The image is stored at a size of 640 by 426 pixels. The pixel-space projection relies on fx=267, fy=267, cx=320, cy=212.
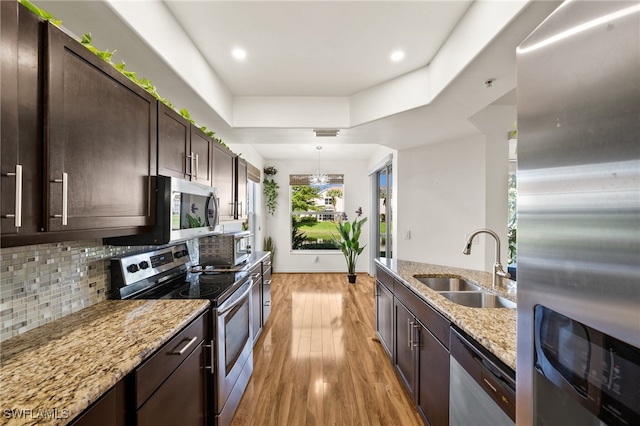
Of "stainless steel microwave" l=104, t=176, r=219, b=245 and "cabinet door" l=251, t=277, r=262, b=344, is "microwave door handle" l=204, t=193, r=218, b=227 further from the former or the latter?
"cabinet door" l=251, t=277, r=262, b=344

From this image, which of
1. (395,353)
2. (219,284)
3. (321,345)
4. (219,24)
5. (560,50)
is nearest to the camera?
(560,50)

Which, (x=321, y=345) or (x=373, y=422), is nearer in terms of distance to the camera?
(x=373, y=422)

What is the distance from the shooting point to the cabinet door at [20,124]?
763 millimetres

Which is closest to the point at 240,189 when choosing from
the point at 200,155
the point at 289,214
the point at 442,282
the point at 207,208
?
the point at 200,155

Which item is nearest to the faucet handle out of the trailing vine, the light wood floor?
the light wood floor

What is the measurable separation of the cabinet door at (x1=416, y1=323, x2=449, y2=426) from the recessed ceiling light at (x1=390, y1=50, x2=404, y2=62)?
2.05 metres

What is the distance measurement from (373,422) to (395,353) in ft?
1.93

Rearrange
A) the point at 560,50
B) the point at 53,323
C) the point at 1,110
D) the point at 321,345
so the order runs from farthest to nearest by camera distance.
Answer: the point at 321,345 → the point at 53,323 → the point at 1,110 → the point at 560,50

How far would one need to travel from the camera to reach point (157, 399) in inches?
42.8

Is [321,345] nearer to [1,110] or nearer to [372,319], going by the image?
[372,319]

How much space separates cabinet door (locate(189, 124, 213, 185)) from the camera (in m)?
2.02

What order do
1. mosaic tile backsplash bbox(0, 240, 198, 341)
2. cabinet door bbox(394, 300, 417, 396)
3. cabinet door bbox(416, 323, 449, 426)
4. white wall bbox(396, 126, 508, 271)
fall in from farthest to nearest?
white wall bbox(396, 126, 508, 271) < cabinet door bbox(394, 300, 417, 396) < cabinet door bbox(416, 323, 449, 426) < mosaic tile backsplash bbox(0, 240, 198, 341)

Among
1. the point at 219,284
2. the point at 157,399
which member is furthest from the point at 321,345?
the point at 157,399

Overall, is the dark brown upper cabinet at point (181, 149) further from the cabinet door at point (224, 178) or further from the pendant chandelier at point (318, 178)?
the pendant chandelier at point (318, 178)
